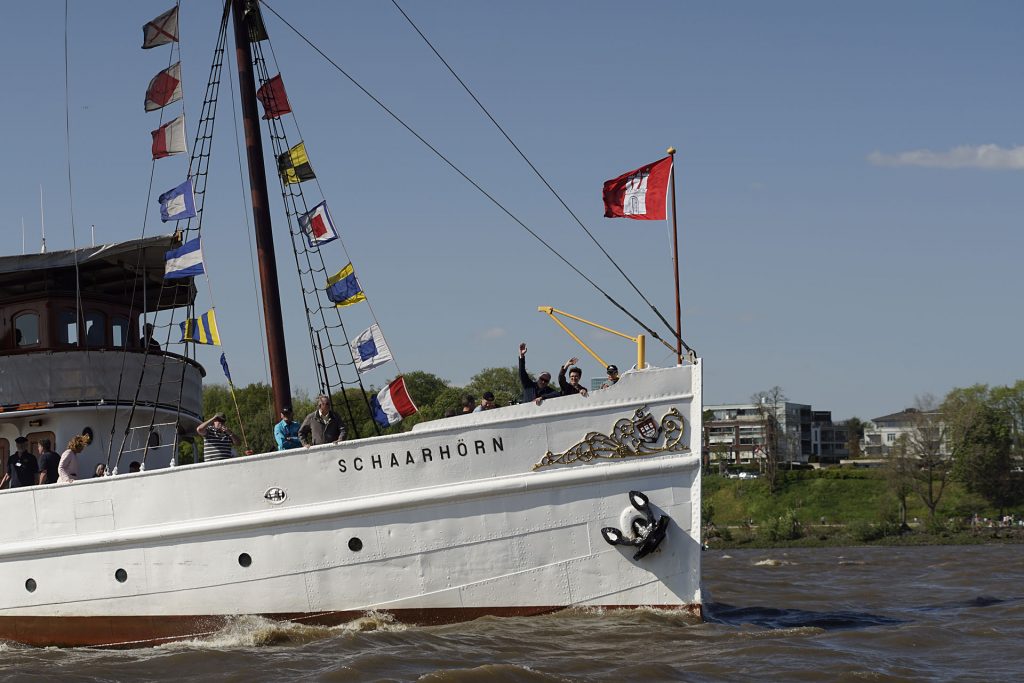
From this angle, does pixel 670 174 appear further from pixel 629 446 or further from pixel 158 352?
pixel 158 352

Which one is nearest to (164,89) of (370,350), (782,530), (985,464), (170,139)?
(170,139)

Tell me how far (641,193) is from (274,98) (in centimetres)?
673

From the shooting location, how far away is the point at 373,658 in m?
12.5

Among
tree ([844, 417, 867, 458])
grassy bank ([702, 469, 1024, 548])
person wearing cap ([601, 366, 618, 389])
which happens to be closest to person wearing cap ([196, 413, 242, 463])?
person wearing cap ([601, 366, 618, 389])

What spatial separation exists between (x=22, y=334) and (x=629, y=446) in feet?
32.8

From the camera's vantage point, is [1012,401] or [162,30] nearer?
[162,30]

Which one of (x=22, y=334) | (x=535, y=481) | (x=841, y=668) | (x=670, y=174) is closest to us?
(x=841, y=668)

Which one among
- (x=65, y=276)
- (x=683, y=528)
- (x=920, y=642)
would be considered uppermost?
(x=65, y=276)

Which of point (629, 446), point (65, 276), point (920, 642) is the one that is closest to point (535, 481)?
point (629, 446)

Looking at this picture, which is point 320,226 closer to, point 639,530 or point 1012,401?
point 639,530

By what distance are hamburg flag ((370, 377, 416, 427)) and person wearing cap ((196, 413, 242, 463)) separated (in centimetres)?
193

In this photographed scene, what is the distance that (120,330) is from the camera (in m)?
18.8

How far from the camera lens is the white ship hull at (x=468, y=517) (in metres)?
13.9

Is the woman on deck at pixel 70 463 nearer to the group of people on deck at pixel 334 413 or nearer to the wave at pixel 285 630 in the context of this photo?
the group of people on deck at pixel 334 413
